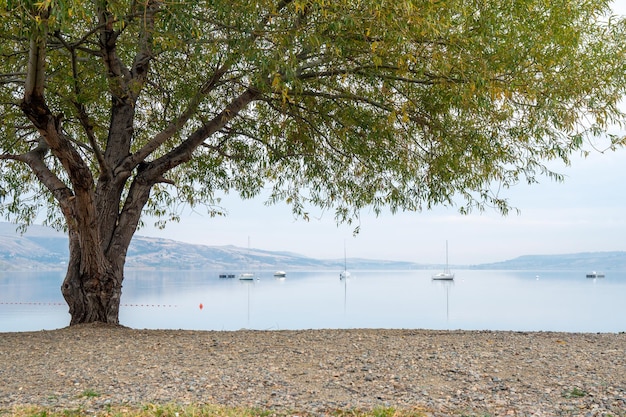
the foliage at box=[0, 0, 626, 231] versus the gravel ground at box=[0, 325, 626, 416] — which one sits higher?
the foliage at box=[0, 0, 626, 231]

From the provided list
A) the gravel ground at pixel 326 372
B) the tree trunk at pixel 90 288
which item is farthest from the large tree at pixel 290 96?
the gravel ground at pixel 326 372

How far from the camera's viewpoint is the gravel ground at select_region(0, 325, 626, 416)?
5.31m

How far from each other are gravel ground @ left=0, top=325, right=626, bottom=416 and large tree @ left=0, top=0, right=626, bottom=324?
2.59 metres

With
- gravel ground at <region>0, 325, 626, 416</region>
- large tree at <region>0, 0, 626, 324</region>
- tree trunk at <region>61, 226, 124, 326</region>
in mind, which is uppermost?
large tree at <region>0, 0, 626, 324</region>

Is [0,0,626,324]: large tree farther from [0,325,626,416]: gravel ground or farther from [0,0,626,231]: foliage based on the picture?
[0,325,626,416]: gravel ground

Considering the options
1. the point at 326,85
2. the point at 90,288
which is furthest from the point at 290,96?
the point at 90,288

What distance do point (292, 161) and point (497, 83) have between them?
4560mm

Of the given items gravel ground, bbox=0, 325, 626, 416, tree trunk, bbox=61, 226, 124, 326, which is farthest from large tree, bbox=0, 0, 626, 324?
gravel ground, bbox=0, 325, 626, 416

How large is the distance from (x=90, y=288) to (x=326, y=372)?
5247 mm

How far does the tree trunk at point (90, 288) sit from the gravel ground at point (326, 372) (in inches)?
41.6

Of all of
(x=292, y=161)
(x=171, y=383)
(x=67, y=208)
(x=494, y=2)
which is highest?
(x=494, y=2)

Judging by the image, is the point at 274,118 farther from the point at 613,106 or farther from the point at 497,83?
the point at 613,106

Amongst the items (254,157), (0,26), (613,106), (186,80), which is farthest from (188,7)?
(613,106)

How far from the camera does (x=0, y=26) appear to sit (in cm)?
781
